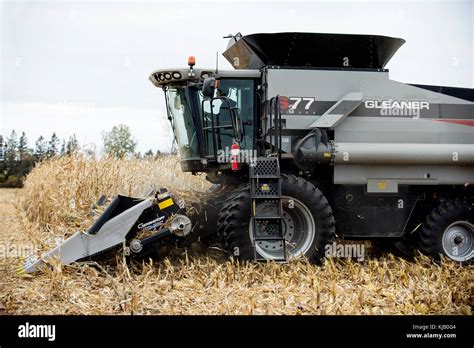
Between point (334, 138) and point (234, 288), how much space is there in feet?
7.18

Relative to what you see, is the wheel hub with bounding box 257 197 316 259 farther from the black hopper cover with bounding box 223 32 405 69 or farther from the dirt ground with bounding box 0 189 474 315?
the black hopper cover with bounding box 223 32 405 69

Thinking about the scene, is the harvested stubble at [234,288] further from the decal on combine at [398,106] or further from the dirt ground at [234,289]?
the decal on combine at [398,106]

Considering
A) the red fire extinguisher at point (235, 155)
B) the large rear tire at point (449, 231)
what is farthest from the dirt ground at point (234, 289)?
the red fire extinguisher at point (235, 155)

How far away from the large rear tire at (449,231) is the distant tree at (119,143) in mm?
4901

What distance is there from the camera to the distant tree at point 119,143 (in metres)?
9.28

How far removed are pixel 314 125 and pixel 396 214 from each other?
131 cm

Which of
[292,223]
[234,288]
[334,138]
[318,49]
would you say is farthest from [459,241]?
[234,288]

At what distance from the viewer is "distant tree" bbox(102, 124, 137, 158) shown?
9.28m

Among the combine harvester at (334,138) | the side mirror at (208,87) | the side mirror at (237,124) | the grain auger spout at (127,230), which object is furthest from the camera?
the side mirror at (237,124)

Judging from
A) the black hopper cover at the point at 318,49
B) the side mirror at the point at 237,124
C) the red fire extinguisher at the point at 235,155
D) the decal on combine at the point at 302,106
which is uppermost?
the black hopper cover at the point at 318,49

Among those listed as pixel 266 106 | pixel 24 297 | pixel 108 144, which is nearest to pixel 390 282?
pixel 266 106

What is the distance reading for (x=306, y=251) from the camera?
581cm

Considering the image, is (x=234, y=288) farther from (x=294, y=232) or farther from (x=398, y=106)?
(x=398, y=106)

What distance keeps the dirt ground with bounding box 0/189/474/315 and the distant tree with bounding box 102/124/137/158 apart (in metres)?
3.50
